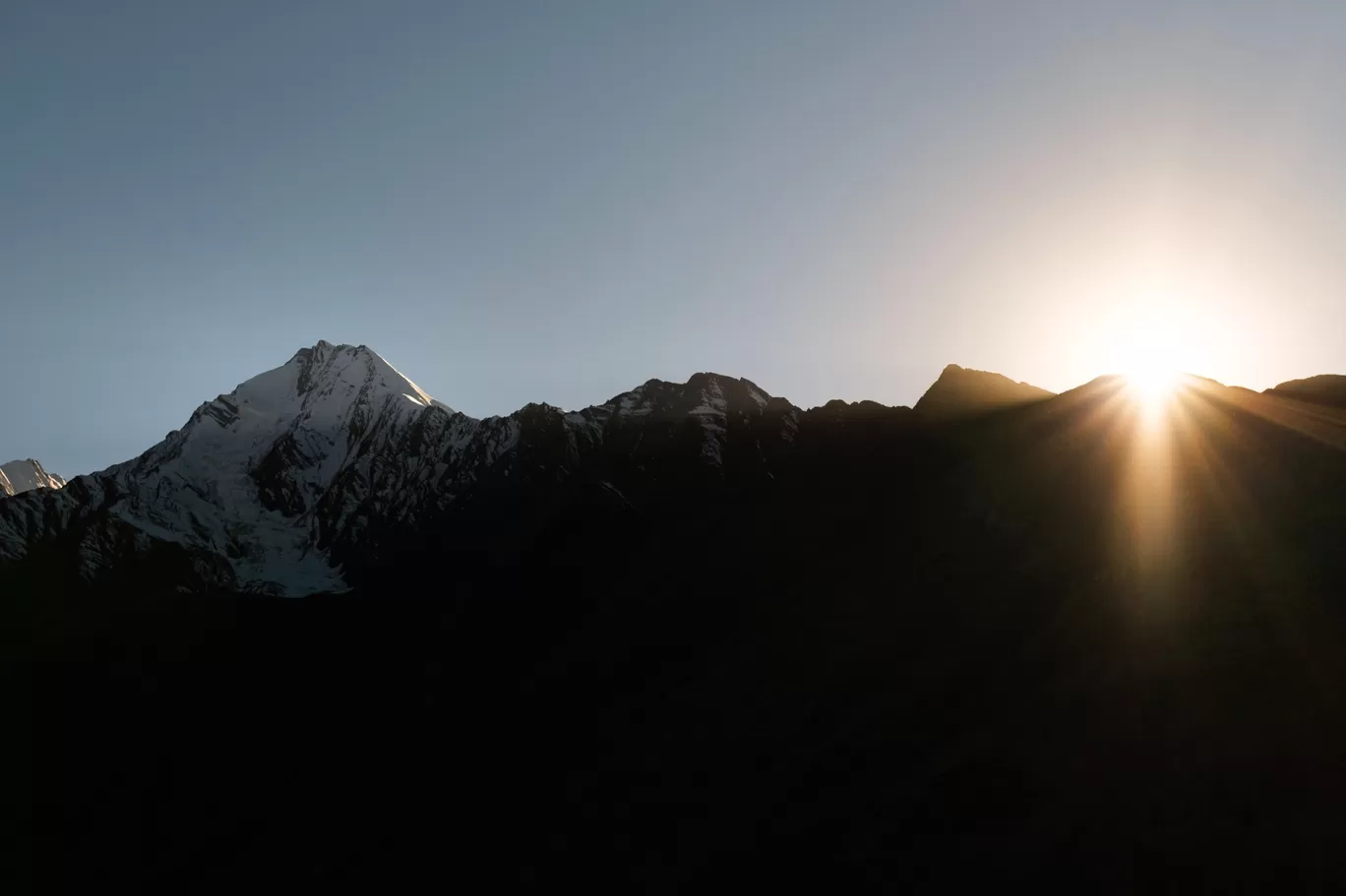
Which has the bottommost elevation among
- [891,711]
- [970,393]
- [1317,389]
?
[891,711]

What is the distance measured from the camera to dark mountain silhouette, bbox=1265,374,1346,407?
147 feet

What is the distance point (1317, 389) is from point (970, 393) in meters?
21.2

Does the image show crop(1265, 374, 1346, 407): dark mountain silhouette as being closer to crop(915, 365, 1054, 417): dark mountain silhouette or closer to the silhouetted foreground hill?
the silhouetted foreground hill

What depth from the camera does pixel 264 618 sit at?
545 feet

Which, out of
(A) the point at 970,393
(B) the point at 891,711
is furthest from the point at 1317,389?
(B) the point at 891,711

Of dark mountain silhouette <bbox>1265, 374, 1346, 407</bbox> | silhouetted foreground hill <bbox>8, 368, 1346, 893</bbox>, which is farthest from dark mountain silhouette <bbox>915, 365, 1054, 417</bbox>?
dark mountain silhouette <bbox>1265, 374, 1346, 407</bbox>

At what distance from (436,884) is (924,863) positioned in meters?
35.5

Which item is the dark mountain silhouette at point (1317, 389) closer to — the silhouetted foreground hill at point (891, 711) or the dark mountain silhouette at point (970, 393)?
the silhouetted foreground hill at point (891, 711)

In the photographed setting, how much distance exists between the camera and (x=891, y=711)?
119 feet

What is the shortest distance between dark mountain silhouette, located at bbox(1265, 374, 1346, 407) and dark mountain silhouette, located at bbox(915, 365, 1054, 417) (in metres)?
13.6

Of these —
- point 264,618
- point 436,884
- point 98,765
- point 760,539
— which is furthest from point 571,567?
point 264,618

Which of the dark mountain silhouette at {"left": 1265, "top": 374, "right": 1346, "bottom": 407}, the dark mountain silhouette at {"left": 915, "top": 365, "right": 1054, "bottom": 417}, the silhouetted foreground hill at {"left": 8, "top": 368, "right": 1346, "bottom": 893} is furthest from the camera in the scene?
the dark mountain silhouette at {"left": 915, "top": 365, "right": 1054, "bottom": 417}

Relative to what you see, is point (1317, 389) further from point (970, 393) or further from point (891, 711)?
point (891, 711)

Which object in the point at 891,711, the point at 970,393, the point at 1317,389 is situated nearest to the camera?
the point at 891,711
